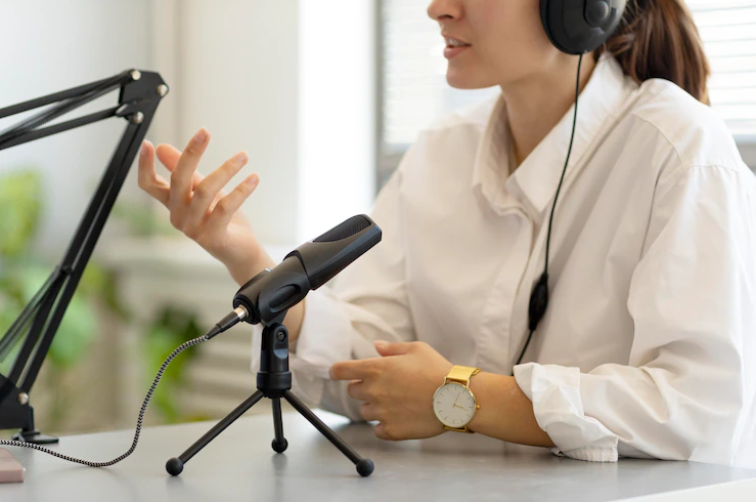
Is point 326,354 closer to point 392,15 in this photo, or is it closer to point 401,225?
point 401,225

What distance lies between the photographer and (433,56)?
2658 millimetres

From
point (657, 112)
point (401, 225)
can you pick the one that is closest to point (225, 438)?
point (401, 225)

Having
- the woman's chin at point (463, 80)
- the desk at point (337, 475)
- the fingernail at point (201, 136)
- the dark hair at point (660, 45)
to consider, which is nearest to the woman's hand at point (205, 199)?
the fingernail at point (201, 136)

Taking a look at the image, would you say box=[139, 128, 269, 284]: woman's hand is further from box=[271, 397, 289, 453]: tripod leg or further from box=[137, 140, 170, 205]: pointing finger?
box=[271, 397, 289, 453]: tripod leg

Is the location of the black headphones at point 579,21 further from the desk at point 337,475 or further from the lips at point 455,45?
the desk at point 337,475

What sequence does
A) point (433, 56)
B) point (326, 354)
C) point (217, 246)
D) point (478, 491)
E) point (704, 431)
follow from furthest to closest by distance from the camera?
point (433, 56)
point (326, 354)
point (217, 246)
point (704, 431)
point (478, 491)

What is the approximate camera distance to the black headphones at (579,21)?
1149 mm

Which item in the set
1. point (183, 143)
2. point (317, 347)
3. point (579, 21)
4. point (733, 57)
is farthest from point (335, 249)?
point (183, 143)

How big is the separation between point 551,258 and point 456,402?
29cm

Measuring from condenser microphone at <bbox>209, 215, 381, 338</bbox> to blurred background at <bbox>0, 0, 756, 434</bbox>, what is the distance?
1.74 metres

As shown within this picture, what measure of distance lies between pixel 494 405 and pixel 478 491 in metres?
0.23

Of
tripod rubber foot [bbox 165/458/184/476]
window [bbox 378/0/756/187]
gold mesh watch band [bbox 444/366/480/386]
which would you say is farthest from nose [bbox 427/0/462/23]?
window [bbox 378/0/756/187]

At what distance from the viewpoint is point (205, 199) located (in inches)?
40.1

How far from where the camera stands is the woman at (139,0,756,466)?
986 mm
